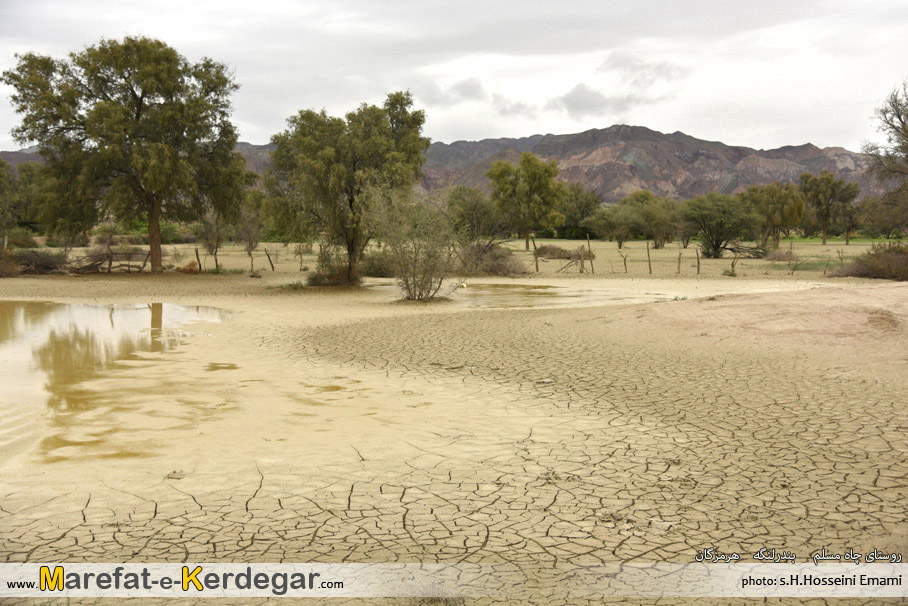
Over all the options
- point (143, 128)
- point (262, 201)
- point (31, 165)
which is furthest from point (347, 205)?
point (31, 165)

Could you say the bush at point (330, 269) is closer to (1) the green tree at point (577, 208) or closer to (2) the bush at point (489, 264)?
(2) the bush at point (489, 264)

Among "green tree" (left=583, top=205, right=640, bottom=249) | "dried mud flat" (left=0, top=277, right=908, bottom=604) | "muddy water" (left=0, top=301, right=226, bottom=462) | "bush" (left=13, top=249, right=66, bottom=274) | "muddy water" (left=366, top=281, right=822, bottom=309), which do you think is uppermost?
"green tree" (left=583, top=205, right=640, bottom=249)

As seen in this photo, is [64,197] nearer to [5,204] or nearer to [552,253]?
[5,204]

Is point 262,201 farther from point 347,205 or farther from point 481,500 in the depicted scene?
point 481,500

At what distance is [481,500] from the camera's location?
4.71 m

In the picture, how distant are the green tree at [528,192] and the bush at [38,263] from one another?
31.6 meters

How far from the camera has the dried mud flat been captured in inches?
159

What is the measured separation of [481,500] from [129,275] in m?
28.7

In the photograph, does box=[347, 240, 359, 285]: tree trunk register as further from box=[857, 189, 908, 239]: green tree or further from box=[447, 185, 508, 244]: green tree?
box=[857, 189, 908, 239]: green tree

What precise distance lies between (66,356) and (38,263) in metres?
22.7

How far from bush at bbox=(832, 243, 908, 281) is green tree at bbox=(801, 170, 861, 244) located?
4315 cm

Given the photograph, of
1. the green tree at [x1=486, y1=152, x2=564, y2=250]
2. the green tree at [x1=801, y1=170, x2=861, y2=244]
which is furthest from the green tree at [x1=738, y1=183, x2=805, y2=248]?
the green tree at [x1=801, y1=170, x2=861, y2=244]

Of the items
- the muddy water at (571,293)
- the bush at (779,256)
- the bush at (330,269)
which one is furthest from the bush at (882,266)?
the bush at (330,269)

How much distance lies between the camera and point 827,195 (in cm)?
6612
